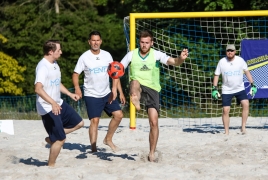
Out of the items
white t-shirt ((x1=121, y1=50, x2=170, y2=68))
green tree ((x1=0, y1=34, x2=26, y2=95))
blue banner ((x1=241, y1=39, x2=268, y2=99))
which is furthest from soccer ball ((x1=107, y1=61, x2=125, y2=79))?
green tree ((x1=0, y1=34, x2=26, y2=95))

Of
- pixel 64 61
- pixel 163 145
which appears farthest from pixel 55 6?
pixel 163 145

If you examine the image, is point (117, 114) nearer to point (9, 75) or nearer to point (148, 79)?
point (148, 79)

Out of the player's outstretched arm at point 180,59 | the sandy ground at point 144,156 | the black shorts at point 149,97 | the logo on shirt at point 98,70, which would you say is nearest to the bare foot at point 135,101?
the black shorts at point 149,97

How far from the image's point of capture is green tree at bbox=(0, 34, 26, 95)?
2941cm

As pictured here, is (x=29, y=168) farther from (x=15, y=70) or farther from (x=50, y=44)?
(x=15, y=70)

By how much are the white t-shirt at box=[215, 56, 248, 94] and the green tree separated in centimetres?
1912

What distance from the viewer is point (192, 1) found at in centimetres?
2350

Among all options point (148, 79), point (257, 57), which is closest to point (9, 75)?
point (257, 57)

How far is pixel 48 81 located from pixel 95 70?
4.75ft

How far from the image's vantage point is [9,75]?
96.8ft

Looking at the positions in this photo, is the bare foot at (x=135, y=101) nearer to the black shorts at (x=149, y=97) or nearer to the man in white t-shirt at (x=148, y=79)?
the man in white t-shirt at (x=148, y=79)

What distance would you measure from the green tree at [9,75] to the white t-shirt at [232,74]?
62.7ft

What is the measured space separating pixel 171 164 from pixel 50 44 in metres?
2.15

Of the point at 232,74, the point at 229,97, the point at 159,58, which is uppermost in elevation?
the point at 159,58
